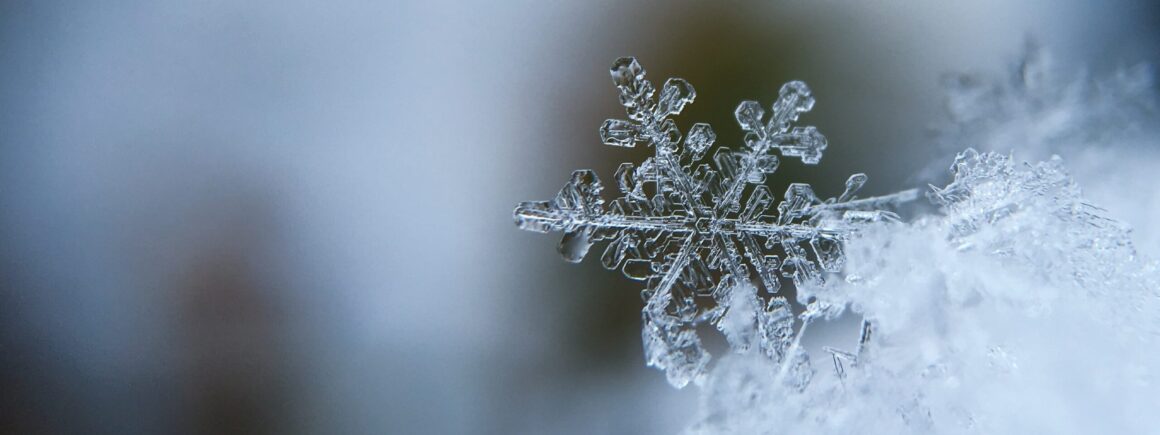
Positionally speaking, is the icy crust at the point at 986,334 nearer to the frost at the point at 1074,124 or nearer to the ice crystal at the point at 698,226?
the ice crystal at the point at 698,226

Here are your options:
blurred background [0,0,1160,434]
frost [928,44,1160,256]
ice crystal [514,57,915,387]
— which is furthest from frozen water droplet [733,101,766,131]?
frost [928,44,1160,256]

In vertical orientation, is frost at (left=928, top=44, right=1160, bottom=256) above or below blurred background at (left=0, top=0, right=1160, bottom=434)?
above

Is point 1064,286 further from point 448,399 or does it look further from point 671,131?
point 448,399

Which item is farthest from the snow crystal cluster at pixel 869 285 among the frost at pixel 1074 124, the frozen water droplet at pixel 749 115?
the frost at pixel 1074 124

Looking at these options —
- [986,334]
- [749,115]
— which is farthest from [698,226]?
[986,334]

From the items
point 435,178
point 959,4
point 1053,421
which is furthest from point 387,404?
point 959,4

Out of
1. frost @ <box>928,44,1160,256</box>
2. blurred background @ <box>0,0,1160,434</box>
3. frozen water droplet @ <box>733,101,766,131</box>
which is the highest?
frost @ <box>928,44,1160,256</box>

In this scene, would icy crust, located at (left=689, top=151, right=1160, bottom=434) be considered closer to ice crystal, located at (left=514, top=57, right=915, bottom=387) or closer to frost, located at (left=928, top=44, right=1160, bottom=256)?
ice crystal, located at (left=514, top=57, right=915, bottom=387)
